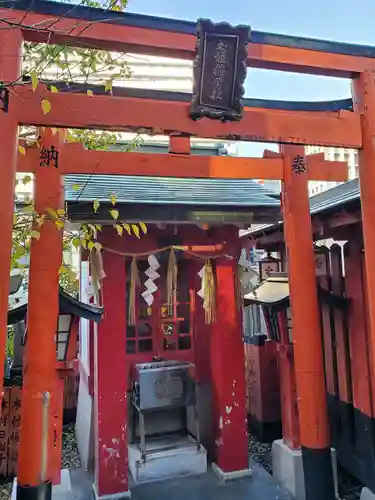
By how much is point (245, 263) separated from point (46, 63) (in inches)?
171

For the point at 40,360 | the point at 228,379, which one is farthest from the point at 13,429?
the point at 40,360

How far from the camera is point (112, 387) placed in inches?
258

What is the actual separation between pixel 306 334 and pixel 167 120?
2837 millimetres

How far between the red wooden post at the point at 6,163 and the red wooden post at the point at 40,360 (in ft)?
2.20

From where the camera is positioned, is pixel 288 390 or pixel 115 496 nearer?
pixel 115 496

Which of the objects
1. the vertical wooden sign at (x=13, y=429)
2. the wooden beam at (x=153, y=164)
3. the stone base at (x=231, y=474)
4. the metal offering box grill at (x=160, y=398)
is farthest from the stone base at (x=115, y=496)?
the wooden beam at (x=153, y=164)

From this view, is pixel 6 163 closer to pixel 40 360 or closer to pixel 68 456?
pixel 40 360

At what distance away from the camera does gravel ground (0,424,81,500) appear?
686cm

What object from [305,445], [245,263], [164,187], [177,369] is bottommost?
[305,445]

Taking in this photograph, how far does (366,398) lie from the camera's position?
19.9 feet

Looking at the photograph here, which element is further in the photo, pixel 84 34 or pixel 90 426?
pixel 90 426

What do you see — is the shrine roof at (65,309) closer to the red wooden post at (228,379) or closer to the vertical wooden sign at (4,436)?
the red wooden post at (228,379)

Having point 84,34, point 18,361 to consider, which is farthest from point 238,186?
point 18,361

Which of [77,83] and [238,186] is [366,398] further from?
[77,83]
